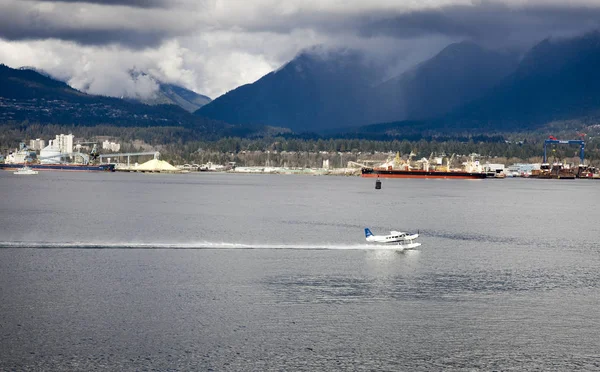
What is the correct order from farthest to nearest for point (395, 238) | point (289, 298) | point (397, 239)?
point (395, 238) → point (397, 239) → point (289, 298)

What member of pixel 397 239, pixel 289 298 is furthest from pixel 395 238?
pixel 289 298

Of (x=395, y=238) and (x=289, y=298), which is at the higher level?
(x=395, y=238)

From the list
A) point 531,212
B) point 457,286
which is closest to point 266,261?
point 457,286

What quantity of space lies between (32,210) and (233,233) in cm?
3610

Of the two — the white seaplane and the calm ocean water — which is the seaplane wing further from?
the calm ocean water

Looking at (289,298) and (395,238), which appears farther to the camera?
(395,238)

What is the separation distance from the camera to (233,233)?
8150 cm

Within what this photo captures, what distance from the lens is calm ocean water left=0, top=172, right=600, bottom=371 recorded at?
119 feet

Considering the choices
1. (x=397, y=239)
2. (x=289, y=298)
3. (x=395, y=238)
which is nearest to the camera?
(x=289, y=298)

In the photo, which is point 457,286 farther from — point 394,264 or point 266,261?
point 266,261

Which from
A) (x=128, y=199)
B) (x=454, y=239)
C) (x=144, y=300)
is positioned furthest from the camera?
(x=128, y=199)

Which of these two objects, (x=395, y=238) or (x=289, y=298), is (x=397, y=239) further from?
(x=289, y=298)

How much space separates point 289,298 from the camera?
1865 inches

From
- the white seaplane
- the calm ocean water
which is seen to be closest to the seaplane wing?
→ the white seaplane
